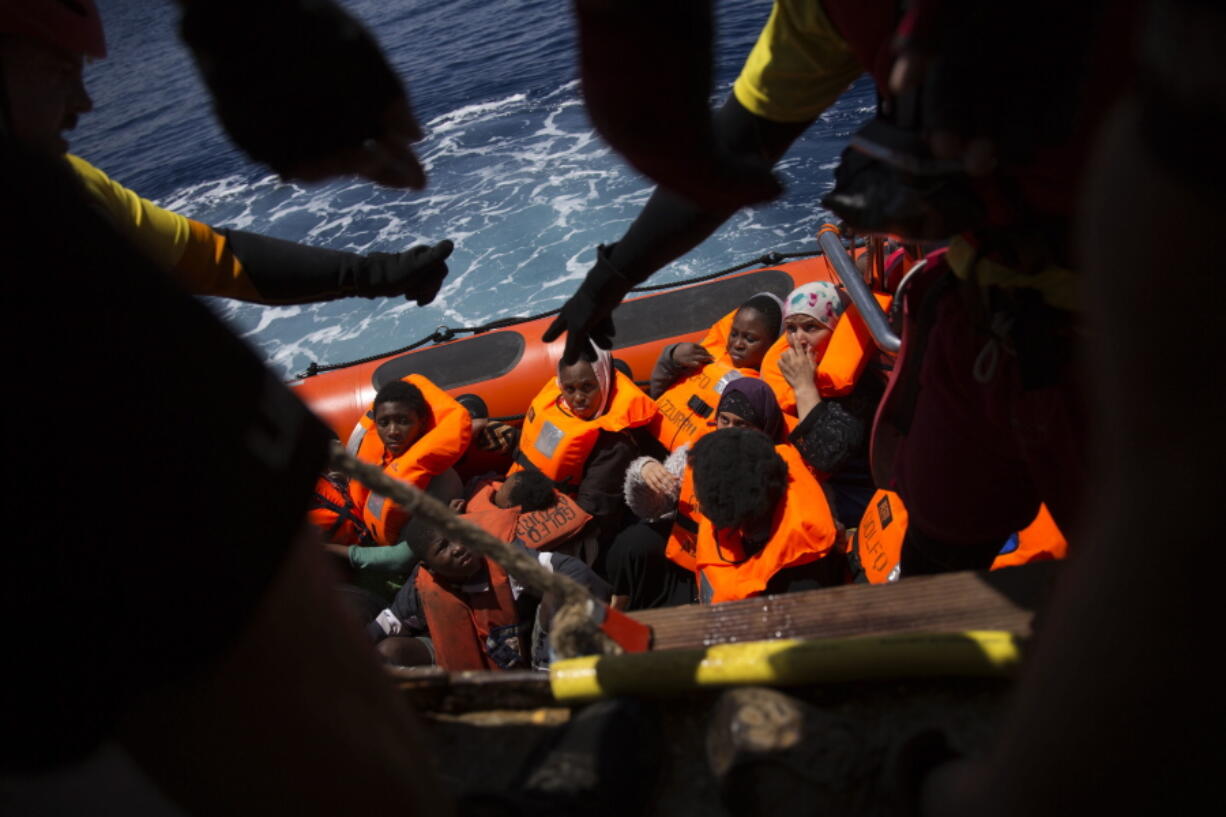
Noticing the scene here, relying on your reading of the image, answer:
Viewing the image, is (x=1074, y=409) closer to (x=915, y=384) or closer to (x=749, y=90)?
(x=915, y=384)

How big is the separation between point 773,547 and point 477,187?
22.4 feet

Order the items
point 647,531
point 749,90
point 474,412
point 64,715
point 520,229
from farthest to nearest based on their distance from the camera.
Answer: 1. point 520,229
2. point 474,412
3. point 647,531
4. point 749,90
5. point 64,715

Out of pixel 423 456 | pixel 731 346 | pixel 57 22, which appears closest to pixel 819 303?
pixel 731 346

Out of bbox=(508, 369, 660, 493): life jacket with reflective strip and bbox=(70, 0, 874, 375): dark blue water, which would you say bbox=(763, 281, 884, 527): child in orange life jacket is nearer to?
bbox=(508, 369, 660, 493): life jacket with reflective strip

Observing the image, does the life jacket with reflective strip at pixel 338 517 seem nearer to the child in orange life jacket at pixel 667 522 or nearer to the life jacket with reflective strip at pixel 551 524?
the life jacket with reflective strip at pixel 551 524

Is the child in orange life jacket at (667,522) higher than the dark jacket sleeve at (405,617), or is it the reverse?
the child in orange life jacket at (667,522)

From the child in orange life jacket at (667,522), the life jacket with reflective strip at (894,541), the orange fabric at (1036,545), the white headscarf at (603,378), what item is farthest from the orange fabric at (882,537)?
the white headscarf at (603,378)

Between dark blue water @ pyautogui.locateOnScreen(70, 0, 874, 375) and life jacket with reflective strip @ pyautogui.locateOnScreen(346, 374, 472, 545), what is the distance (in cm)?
249

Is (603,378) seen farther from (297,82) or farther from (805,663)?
(805,663)

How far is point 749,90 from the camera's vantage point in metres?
1.06

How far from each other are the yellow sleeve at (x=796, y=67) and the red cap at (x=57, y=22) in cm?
96

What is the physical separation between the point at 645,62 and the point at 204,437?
0.68m

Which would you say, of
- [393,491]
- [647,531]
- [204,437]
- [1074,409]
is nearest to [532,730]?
[393,491]

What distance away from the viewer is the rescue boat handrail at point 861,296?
2166mm
